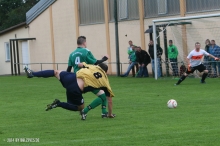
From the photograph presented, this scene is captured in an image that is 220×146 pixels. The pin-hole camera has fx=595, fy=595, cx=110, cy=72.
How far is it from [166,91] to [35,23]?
2539 centimetres

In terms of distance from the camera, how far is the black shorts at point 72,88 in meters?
12.4

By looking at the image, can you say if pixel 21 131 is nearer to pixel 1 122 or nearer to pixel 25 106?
pixel 1 122

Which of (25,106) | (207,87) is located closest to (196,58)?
(207,87)

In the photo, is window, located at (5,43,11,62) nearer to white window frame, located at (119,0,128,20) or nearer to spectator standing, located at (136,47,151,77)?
white window frame, located at (119,0,128,20)

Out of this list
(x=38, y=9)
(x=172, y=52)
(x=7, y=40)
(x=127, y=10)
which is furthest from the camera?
(x=7, y=40)

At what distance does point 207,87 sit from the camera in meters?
21.9

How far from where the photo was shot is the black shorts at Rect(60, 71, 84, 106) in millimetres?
12359

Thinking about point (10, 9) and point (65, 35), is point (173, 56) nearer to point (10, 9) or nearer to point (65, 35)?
point (65, 35)

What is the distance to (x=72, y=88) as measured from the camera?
1234 centimetres

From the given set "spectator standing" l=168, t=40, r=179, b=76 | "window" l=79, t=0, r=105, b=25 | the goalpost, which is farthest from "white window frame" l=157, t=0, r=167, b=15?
"window" l=79, t=0, r=105, b=25

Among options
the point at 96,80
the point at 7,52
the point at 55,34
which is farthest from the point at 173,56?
the point at 7,52
